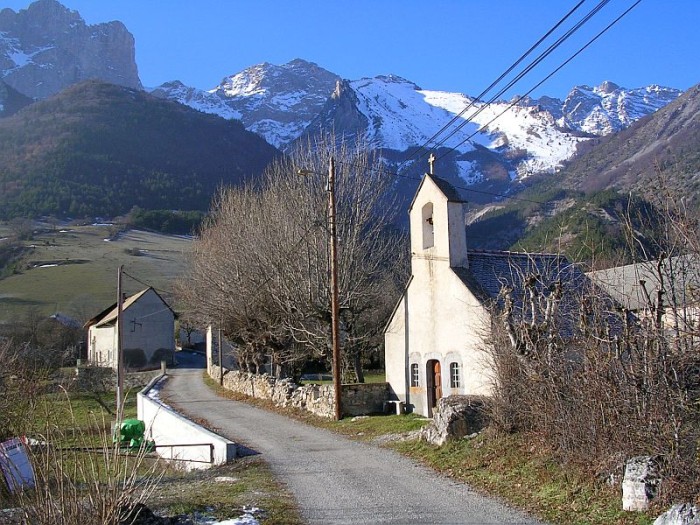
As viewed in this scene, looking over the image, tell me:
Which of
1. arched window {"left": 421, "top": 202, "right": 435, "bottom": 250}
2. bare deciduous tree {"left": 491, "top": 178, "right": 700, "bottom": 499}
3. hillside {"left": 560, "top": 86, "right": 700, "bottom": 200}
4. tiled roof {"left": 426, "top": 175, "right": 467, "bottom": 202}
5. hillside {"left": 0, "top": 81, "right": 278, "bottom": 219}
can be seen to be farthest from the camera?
hillside {"left": 0, "top": 81, "right": 278, "bottom": 219}

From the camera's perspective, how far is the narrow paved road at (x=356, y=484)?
9.41 metres

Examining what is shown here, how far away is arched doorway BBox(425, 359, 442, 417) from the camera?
21.8m

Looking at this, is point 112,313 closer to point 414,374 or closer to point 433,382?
point 414,374

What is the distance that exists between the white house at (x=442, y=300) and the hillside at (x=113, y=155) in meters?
89.2

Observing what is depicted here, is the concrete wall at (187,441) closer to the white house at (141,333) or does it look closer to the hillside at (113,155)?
the white house at (141,333)

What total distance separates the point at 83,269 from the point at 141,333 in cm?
2926

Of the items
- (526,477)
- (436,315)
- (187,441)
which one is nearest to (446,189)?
(436,315)

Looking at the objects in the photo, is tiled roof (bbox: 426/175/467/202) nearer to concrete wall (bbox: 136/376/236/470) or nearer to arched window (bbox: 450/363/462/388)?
arched window (bbox: 450/363/462/388)

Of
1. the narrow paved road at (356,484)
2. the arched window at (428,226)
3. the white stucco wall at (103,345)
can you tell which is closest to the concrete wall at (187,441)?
the narrow paved road at (356,484)

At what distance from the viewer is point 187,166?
164m

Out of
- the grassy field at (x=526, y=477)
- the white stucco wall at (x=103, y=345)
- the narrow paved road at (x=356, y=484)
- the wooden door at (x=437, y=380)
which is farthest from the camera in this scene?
the white stucco wall at (x=103, y=345)

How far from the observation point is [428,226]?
881 inches

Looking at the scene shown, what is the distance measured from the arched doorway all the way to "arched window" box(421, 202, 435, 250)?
12.3 ft

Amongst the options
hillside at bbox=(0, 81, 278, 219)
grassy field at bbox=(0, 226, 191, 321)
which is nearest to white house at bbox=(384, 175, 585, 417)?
grassy field at bbox=(0, 226, 191, 321)
